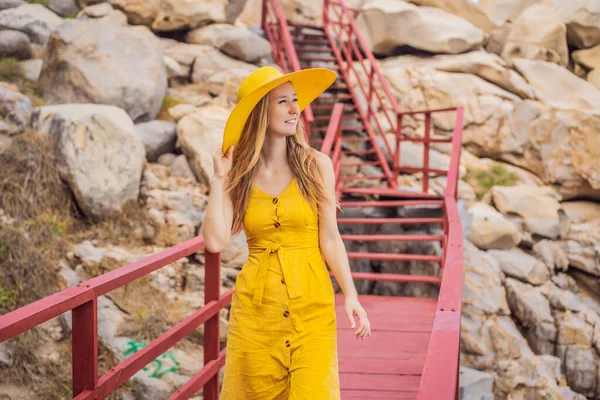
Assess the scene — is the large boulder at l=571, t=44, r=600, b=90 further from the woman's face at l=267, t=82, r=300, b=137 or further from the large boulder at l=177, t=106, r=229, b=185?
the woman's face at l=267, t=82, r=300, b=137

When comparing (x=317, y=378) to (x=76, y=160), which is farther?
(x=76, y=160)

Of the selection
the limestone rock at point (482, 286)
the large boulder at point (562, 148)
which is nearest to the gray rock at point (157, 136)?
the limestone rock at point (482, 286)

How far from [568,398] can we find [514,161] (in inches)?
224

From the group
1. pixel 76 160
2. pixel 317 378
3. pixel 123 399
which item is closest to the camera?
pixel 317 378

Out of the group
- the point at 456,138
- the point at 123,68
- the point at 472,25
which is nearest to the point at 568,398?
the point at 456,138

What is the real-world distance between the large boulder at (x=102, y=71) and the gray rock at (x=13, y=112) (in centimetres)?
95

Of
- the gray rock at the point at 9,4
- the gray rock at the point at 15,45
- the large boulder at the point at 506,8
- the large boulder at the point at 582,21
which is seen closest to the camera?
the gray rock at the point at 15,45

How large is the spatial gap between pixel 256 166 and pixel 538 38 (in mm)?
13348

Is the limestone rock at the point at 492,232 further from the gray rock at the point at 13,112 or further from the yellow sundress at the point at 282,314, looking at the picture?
the yellow sundress at the point at 282,314

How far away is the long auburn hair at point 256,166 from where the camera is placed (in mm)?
2568

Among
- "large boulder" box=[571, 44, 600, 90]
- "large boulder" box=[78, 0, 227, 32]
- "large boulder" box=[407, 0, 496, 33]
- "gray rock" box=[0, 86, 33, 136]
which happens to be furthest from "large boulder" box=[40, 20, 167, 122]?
"large boulder" box=[571, 44, 600, 90]

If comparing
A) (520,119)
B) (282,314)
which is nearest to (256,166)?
(282,314)

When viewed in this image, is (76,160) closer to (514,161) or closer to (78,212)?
(78,212)

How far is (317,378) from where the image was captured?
2.45 metres
